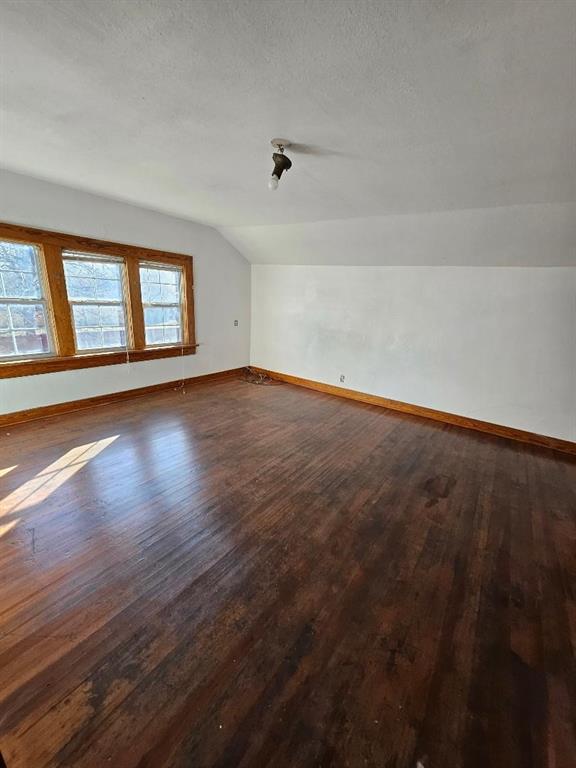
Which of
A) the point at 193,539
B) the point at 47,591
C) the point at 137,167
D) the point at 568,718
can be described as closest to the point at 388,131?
the point at 137,167

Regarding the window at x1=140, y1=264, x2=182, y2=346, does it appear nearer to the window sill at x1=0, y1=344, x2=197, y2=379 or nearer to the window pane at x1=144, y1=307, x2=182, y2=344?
the window pane at x1=144, y1=307, x2=182, y2=344

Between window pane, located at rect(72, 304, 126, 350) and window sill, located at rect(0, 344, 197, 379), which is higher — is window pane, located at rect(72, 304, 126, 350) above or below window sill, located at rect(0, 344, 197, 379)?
above

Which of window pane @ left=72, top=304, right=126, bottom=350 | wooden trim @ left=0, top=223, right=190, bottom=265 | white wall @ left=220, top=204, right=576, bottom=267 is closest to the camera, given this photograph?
white wall @ left=220, top=204, right=576, bottom=267

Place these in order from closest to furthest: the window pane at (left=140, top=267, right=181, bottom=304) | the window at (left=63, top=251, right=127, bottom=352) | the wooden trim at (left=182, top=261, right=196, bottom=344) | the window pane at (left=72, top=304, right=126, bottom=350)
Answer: the window at (left=63, top=251, right=127, bottom=352) < the window pane at (left=72, top=304, right=126, bottom=350) < the window pane at (left=140, top=267, right=181, bottom=304) < the wooden trim at (left=182, top=261, right=196, bottom=344)

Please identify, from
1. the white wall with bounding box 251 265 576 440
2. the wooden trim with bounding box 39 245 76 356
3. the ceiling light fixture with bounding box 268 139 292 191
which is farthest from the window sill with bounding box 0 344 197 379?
the ceiling light fixture with bounding box 268 139 292 191

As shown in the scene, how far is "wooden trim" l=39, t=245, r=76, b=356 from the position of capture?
356 cm

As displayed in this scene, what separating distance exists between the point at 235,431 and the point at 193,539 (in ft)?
5.66

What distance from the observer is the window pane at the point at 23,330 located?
340cm

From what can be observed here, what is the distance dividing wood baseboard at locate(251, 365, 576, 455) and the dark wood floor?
69 cm

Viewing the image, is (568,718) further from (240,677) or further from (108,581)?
(108,581)

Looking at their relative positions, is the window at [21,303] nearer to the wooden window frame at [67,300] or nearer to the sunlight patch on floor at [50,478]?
the wooden window frame at [67,300]

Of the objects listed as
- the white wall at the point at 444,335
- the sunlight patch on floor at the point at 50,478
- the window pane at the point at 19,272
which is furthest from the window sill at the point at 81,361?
the white wall at the point at 444,335

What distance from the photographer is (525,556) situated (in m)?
2.12

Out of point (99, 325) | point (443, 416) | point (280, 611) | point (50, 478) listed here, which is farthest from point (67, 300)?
point (443, 416)
